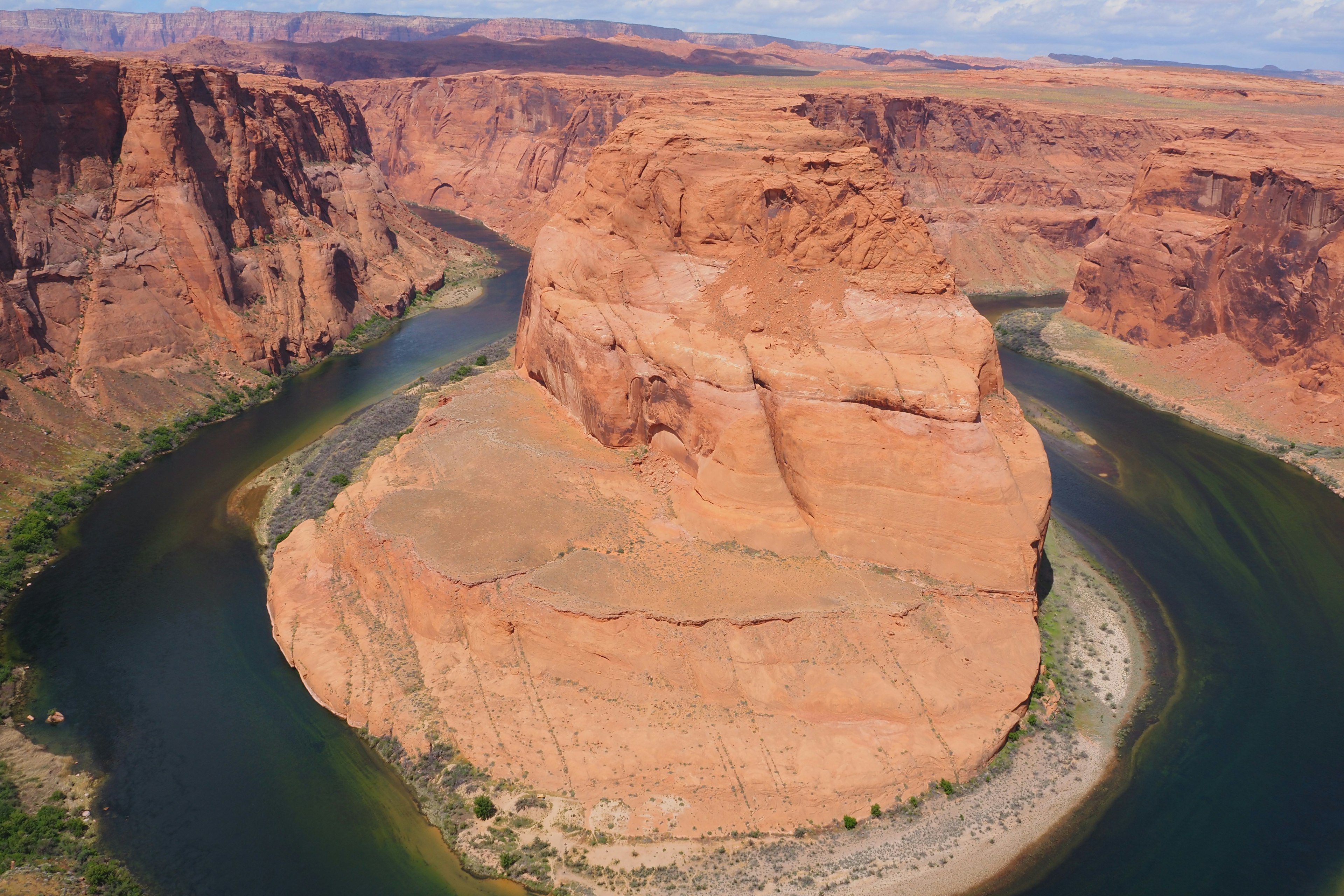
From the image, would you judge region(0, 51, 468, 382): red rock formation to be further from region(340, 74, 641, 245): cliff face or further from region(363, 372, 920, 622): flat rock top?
region(340, 74, 641, 245): cliff face

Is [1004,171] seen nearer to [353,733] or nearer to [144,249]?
[144,249]

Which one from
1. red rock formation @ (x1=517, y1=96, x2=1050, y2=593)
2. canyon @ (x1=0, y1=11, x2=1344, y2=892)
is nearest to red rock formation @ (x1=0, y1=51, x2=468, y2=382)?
canyon @ (x1=0, y1=11, x2=1344, y2=892)

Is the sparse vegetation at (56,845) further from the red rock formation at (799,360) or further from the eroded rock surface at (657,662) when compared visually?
the red rock formation at (799,360)

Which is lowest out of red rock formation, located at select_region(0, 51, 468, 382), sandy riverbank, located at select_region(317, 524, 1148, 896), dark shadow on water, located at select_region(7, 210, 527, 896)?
dark shadow on water, located at select_region(7, 210, 527, 896)

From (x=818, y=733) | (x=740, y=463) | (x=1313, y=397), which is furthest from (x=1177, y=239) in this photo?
(x=818, y=733)

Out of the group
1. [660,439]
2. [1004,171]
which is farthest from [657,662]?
[1004,171]
